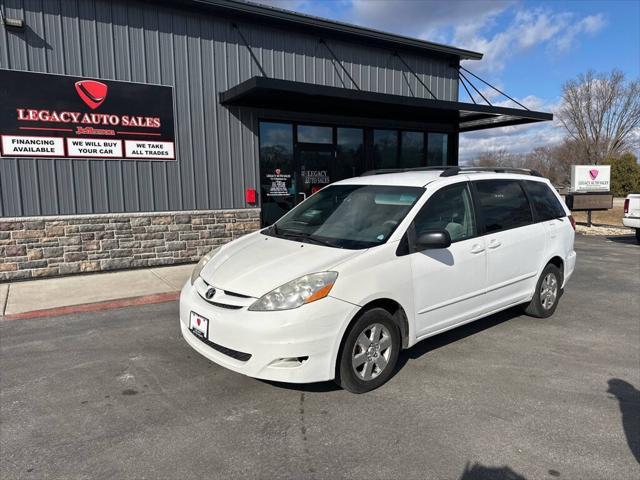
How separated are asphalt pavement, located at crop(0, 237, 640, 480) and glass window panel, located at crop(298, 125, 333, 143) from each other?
668cm

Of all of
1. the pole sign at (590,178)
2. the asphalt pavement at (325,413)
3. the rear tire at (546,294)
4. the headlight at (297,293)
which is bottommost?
the asphalt pavement at (325,413)

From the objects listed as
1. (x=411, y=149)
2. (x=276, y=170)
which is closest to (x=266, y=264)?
(x=276, y=170)

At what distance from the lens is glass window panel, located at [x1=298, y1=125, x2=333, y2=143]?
35.1 feet

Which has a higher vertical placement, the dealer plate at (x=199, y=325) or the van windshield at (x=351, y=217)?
the van windshield at (x=351, y=217)

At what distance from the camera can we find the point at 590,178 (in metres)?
16.1

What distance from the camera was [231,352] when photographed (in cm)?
342

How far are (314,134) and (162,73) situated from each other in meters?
3.70

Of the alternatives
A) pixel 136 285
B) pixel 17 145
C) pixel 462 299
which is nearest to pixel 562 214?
pixel 462 299

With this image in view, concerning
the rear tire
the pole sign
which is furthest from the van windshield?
the pole sign

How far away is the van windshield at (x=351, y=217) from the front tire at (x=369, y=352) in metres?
0.63

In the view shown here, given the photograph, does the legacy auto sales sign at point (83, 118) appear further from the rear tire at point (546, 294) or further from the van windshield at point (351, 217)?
the rear tire at point (546, 294)

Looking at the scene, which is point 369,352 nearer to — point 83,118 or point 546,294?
point 546,294

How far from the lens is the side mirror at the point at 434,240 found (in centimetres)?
376

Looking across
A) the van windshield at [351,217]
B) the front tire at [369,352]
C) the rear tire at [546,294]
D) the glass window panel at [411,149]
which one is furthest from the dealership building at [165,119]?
the front tire at [369,352]
